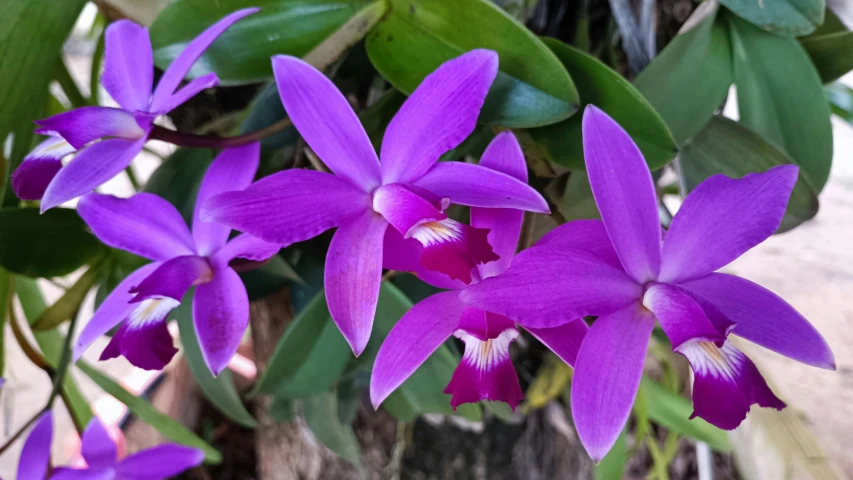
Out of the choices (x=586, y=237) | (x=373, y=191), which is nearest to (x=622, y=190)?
(x=586, y=237)

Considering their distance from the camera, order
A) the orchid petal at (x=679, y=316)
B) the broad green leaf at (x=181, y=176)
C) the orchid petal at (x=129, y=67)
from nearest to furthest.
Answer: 1. the orchid petal at (x=679, y=316)
2. the orchid petal at (x=129, y=67)
3. the broad green leaf at (x=181, y=176)

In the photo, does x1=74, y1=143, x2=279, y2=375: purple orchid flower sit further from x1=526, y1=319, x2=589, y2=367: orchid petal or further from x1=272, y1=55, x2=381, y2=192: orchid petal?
x1=526, y1=319, x2=589, y2=367: orchid petal

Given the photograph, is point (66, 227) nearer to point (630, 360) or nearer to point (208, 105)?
point (208, 105)

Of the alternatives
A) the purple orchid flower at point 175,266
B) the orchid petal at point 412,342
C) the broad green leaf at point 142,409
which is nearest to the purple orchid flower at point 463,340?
the orchid petal at point 412,342

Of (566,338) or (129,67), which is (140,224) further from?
(566,338)

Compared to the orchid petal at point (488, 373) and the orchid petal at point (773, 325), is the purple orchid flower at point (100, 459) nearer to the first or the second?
the orchid petal at point (488, 373)
